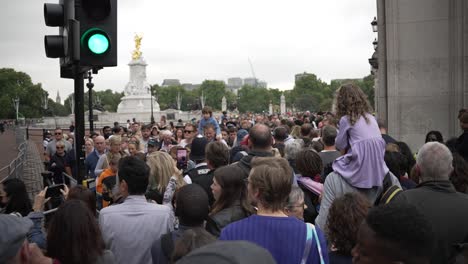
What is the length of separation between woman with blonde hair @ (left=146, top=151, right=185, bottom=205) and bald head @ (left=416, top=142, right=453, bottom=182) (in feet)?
9.53

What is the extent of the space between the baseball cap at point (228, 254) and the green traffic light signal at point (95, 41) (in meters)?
5.17

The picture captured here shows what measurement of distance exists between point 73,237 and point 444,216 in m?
2.91

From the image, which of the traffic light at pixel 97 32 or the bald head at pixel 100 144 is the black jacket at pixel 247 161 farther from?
the bald head at pixel 100 144

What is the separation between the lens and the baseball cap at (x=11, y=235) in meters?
2.79

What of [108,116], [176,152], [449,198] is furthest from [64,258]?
[108,116]

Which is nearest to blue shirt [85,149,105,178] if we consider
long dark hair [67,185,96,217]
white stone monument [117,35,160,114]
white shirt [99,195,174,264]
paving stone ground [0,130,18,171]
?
long dark hair [67,185,96,217]

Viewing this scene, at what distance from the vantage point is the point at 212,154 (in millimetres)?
6633

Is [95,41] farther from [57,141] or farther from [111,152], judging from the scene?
[57,141]

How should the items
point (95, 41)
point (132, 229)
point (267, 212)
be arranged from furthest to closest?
point (95, 41) → point (132, 229) → point (267, 212)

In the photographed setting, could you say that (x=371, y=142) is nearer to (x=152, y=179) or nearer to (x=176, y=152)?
(x=152, y=179)

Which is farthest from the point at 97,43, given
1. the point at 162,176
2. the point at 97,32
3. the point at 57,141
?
the point at 57,141

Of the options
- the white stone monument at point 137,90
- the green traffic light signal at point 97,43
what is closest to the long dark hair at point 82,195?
the green traffic light signal at point 97,43

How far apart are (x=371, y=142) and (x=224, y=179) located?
1.71 m

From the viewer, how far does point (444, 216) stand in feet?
14.4
